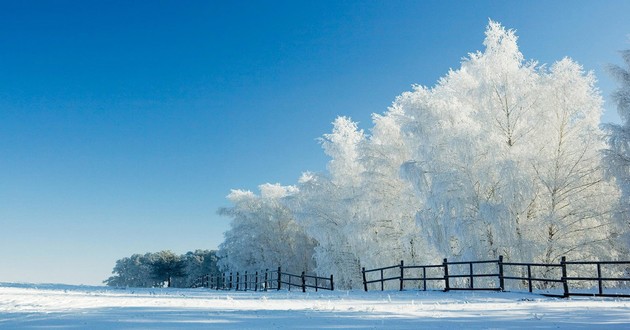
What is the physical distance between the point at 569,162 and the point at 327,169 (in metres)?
18.9

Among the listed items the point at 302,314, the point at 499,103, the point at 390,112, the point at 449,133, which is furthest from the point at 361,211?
the point at 302,314

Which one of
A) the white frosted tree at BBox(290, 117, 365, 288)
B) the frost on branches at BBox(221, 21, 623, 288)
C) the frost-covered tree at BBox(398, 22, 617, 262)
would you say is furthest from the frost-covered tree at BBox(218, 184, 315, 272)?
the frost-covered tree at BBox(398, 22, 617, 262)

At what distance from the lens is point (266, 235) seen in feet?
171

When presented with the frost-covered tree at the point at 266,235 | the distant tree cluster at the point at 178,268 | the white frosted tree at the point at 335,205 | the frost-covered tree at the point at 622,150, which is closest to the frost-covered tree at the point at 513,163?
the frost-covered tree at the point at 622,150

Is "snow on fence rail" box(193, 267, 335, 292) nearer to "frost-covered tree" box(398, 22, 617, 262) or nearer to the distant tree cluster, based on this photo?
"frost-covered tree" box(398, 22, 617, 262)

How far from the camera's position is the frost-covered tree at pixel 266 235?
1961 inches

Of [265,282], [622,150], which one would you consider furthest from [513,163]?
[265,282]

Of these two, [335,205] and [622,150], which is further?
[335,205]

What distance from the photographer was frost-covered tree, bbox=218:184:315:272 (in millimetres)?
49812

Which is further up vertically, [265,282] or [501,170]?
[501,170]

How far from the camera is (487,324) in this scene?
7.53 meters

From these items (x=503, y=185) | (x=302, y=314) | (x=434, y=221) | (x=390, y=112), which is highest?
(x=390, y=112)

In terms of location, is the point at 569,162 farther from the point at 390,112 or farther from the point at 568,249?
the point at 390,112

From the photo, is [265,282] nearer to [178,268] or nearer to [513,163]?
[513,163]
